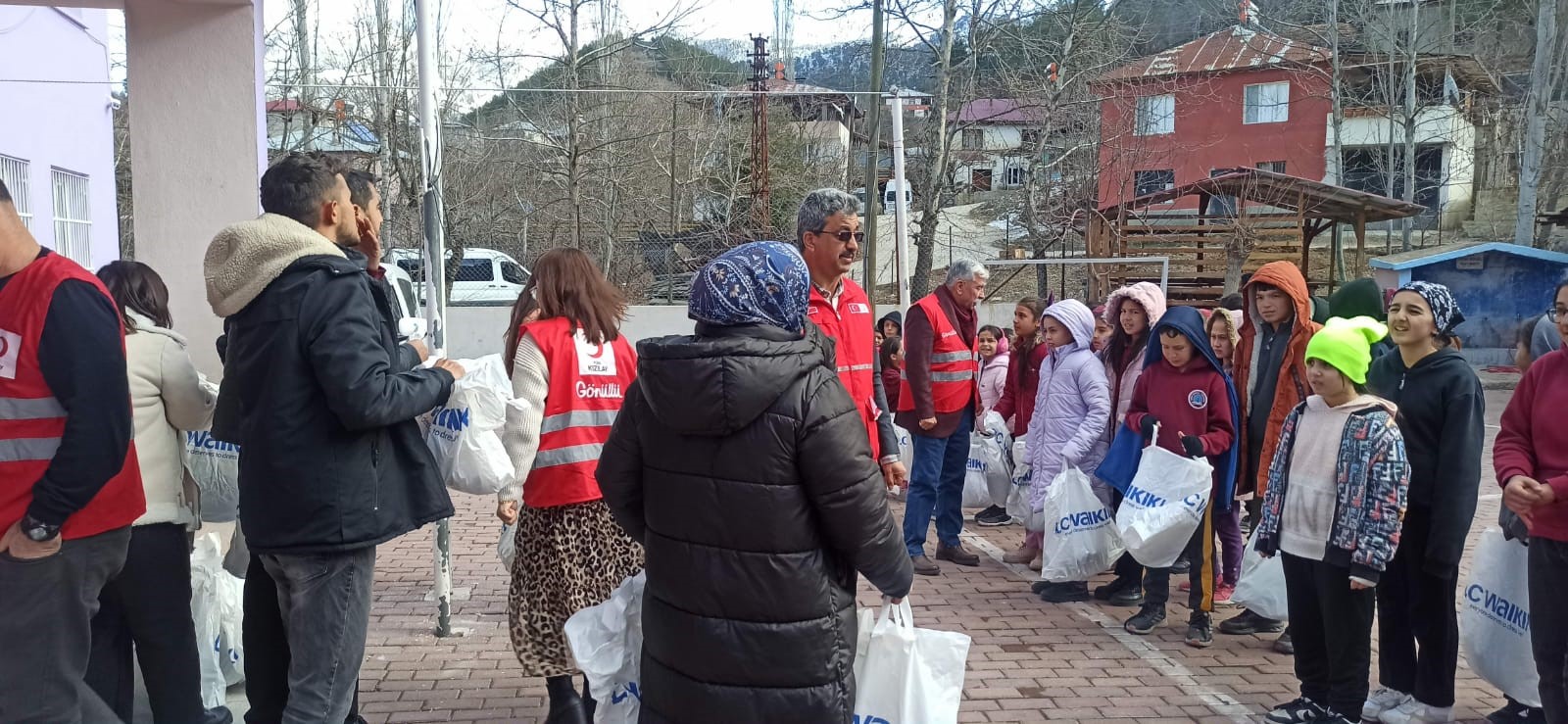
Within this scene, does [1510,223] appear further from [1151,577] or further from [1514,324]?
[1151,577]

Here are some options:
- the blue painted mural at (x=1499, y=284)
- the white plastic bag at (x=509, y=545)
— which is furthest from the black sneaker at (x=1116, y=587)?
the blue painted mural at (x=1499, y=284)

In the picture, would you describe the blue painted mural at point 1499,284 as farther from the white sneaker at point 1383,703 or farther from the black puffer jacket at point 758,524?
the black puffer jacket at point 758,524

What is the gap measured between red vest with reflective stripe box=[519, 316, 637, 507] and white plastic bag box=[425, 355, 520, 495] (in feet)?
0.45

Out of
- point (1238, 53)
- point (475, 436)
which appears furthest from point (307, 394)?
point (1238, 53)

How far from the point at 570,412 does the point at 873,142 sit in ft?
49.8

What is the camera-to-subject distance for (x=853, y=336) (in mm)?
4824

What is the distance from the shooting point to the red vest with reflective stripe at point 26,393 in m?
3.00

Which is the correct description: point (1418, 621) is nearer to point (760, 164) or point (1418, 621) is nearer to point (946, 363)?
point (946, 363)

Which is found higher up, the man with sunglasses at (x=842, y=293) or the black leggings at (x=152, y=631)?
the man with sunglasses at (x=842, y=293)

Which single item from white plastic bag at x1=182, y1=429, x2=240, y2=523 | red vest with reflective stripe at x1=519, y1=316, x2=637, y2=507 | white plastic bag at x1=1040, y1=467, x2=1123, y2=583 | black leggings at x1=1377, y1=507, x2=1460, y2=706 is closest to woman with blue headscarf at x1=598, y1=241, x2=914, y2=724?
red vest with reflective stripe at x1=519, y1=316, x2=637, y2=507

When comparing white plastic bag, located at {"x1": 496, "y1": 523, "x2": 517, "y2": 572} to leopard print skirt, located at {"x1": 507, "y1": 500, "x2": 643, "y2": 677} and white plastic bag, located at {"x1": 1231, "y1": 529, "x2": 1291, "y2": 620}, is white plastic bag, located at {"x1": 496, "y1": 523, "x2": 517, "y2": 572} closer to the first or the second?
leopard print skirt, located at {"x1": 507, "y1": 500, "x2": 643, "y2": 677}

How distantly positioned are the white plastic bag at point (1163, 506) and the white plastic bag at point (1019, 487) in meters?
1.78

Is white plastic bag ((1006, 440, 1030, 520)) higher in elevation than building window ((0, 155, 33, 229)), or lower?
lower

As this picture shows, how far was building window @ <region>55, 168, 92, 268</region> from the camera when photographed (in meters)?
10.8
